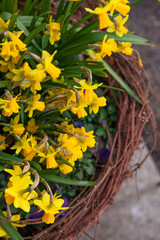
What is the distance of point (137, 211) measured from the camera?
1.62 meters

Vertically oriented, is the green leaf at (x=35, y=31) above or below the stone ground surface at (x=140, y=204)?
above

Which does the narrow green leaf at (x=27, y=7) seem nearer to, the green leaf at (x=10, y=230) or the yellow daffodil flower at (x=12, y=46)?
the yellow daffodil flower at (x=12, y=46)

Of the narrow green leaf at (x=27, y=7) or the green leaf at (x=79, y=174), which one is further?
the green leaf at (x=79, y=174)

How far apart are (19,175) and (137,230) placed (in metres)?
1.09

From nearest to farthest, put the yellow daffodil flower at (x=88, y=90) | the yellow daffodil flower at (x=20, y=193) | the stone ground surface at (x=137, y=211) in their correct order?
the yellow daffodil flower at (x=20, y=193) < the yellow daffodil flower at (x=88, y=90) < the stone ground surface at (x=137, y=211)

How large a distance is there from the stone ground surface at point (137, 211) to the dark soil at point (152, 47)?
134 millimetres

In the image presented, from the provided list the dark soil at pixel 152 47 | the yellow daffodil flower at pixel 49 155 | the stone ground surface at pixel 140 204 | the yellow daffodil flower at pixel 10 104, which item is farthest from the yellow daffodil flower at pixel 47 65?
the dark soil at pixel 152 47

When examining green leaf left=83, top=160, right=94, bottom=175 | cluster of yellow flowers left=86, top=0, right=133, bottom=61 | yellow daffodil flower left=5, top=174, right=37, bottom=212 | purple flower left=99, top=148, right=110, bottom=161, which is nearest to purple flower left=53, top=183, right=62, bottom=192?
green leaf left=83, top=160, right=94, bottom=175

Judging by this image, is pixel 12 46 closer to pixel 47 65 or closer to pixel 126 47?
pixel 47 65

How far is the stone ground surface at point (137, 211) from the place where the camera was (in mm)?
1569

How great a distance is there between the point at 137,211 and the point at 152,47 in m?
0.97

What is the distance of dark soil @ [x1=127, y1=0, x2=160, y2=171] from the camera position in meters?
1.73

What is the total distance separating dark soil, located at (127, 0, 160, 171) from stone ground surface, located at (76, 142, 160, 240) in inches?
5.3

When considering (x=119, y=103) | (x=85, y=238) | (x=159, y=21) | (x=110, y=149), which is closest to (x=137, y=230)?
(x=85, y=238)
